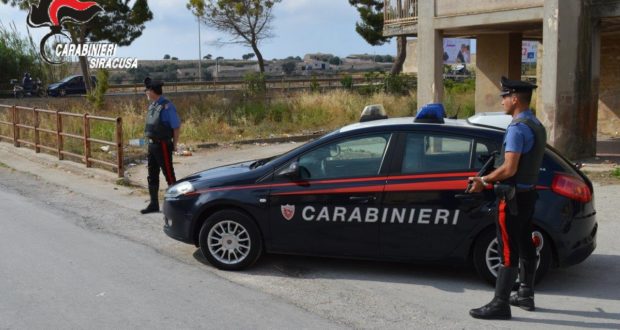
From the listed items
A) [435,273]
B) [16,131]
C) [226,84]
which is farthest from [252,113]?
[226,84]

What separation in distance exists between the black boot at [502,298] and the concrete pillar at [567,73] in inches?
364

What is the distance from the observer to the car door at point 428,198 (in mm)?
6066

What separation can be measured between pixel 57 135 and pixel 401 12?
371 inches

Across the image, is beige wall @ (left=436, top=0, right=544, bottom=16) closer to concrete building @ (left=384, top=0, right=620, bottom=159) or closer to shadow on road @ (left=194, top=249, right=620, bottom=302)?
concrete building @ (left=384, top=0, right=620, bottom=159)

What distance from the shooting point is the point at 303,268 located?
6859 millimetres

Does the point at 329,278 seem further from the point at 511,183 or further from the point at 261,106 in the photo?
the point at 261,106

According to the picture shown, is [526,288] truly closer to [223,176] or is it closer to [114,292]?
[223,176]

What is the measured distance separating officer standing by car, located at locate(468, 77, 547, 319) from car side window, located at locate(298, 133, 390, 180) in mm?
1262

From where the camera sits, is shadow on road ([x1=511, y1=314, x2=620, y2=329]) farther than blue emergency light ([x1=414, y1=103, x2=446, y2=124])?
No

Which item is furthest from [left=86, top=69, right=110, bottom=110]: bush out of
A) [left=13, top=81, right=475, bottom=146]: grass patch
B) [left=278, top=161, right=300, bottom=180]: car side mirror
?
[left=278, top=161, right=300, bottom=180]: car side mirror

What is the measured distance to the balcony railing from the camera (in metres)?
18.5

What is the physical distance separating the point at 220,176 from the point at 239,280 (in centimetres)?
106

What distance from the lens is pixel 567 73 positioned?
13.8 metres

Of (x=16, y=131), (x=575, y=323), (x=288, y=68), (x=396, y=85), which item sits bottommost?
(x=575, y=323)
